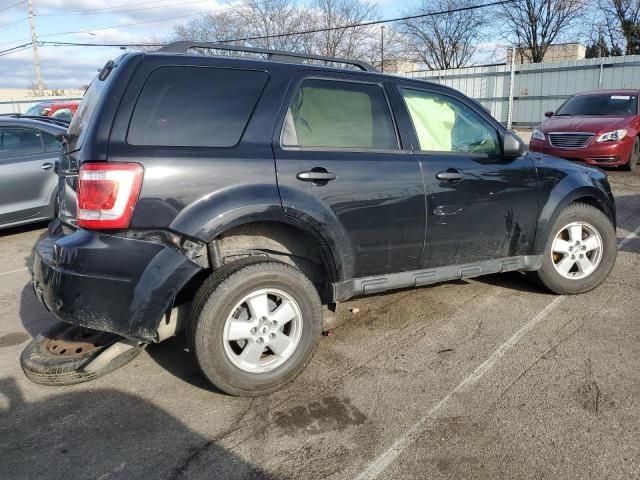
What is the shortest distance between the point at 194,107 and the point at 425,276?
1.93 m

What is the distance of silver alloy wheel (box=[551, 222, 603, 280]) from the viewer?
4.30 metres

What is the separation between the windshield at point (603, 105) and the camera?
10.8m

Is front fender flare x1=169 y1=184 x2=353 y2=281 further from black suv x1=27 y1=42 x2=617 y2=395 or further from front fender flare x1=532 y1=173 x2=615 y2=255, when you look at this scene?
front fender flare x1=532 y1=173 x2=615 y2=255

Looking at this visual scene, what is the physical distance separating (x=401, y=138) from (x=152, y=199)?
5.59ft

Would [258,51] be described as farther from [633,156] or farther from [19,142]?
[633,156]

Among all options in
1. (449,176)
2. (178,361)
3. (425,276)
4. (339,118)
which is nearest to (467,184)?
Result: (449,176)

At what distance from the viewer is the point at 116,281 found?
2.65m

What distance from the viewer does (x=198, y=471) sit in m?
2.39

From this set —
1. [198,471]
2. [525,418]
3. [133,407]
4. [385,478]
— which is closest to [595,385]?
[525,418]

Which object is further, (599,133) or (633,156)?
(633,156)

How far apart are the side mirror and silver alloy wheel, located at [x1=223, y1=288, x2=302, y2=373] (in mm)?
2016

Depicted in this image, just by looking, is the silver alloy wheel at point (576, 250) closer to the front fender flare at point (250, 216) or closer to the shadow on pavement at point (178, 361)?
the front fender flare at point (250, 216)

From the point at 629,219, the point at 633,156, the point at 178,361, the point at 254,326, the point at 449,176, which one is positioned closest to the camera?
the point at 254,326

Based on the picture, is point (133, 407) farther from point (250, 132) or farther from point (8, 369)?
point (250, 132)
